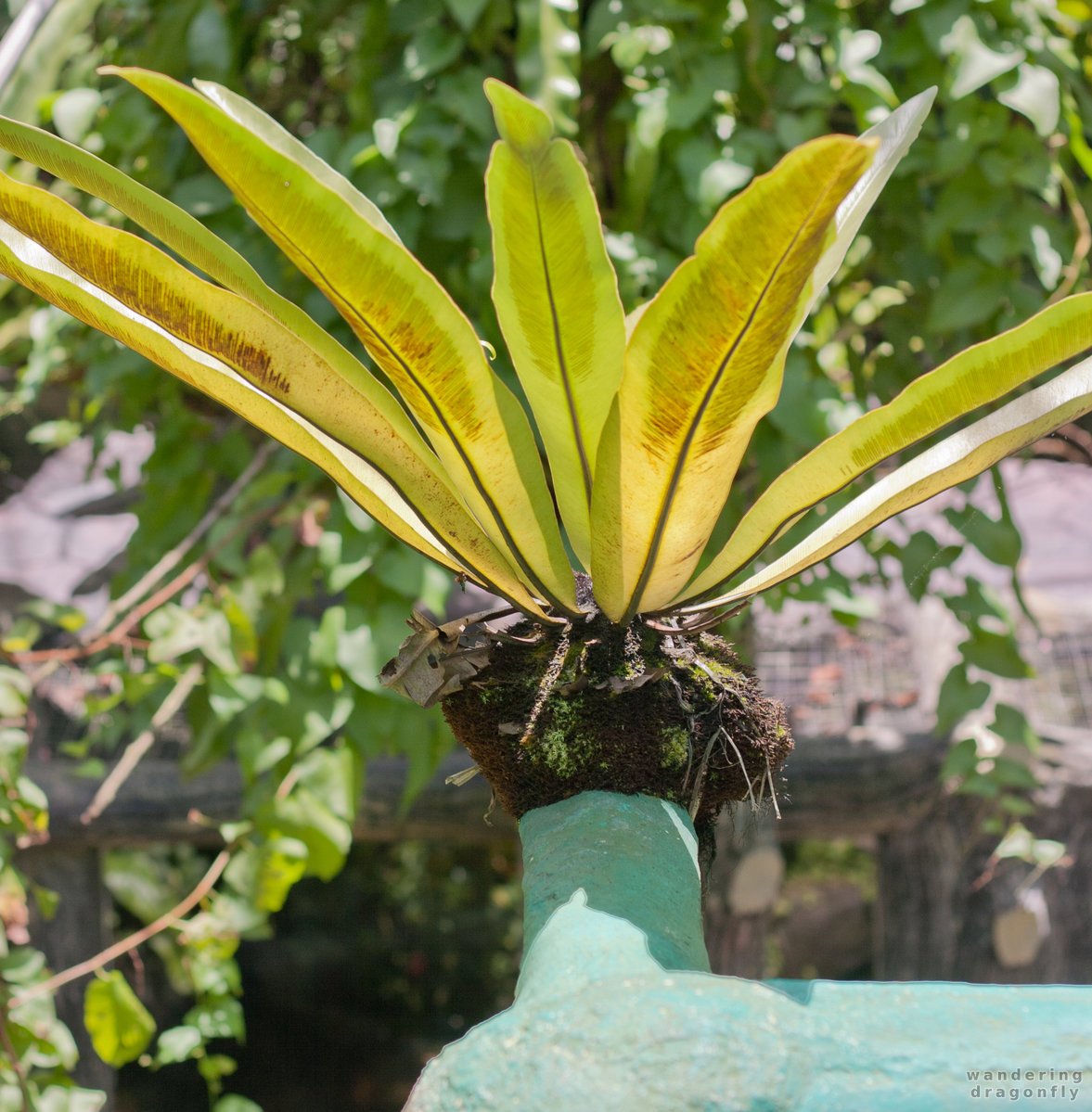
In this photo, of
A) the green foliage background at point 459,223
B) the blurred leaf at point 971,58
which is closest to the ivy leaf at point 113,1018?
the green foliage background at point 459,223

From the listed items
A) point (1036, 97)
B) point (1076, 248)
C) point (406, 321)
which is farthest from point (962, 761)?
point (406, 321)

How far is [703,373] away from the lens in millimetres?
511

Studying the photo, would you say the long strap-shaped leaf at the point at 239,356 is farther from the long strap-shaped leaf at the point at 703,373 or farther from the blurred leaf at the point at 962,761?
the blurred leaf at the point at 962,761

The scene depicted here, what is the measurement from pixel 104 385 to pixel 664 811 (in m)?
1.15

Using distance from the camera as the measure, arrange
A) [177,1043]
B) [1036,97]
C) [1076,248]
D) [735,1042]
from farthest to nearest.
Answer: [1076,248] → [177,1043] → [1036,97] → [735,1042]

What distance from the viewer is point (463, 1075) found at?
18.4 inches

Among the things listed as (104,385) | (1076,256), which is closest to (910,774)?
(1076,256)

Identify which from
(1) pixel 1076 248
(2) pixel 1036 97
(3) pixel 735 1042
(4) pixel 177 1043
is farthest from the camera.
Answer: (1) pixel 1076 248

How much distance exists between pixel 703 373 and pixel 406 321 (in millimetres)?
150

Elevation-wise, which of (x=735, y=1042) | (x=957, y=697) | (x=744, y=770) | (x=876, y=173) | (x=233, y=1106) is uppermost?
(x=876, y=173)

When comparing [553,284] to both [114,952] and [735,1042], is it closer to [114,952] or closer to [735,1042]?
[735,1042]

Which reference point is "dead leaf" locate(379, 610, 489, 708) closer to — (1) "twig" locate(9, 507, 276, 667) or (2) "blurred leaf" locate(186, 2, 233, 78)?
(1) "twig" locate(9, 507, 276, 667)

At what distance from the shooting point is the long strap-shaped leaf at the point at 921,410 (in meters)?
0.52

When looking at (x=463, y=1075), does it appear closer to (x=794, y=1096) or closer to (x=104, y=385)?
(x=794, y=1096)
